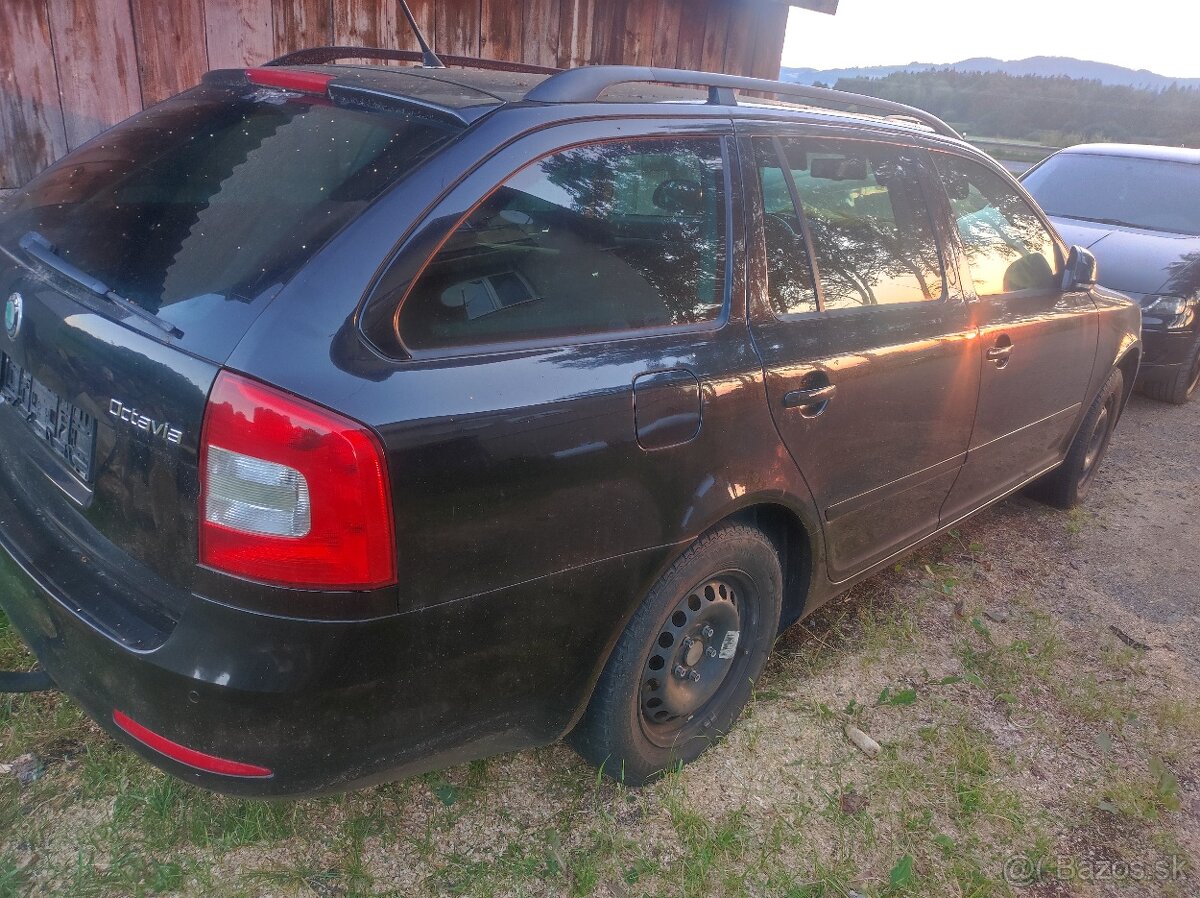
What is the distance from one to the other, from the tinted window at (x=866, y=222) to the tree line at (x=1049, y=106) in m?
24.8

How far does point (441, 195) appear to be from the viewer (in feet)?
5.55

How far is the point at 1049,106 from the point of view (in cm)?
2864

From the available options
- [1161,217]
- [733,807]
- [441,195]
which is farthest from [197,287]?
[1161,217]

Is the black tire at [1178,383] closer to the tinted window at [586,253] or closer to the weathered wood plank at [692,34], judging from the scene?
the weathered wood plank at [692,34]

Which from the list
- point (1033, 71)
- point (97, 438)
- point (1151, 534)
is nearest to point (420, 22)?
point (97, 438)

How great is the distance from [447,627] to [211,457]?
54cm

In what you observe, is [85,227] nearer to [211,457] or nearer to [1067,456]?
[211,457]

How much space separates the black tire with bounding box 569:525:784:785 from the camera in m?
2.15

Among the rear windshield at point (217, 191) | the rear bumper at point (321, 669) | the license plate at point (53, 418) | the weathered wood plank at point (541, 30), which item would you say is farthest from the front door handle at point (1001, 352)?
the weathered wood plank at point (541, 30)

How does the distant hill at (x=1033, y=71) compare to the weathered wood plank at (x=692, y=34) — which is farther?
the distant hill at (x=1033, y=71)

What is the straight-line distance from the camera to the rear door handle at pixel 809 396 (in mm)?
2299

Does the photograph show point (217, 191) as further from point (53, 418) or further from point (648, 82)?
point (648, 82)

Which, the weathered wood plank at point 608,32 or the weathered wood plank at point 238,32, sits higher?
the weathered wood plank at point 608,32

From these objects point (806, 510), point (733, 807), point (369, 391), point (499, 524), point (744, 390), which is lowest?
point (733, 807)
